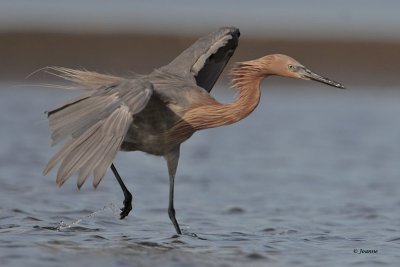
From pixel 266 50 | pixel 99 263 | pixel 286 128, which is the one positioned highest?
pixel 266 50

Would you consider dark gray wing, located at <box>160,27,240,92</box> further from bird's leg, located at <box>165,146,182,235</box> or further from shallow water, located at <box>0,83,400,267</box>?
shallow water, located at <box>0,83,400,267</box>

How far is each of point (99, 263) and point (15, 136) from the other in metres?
7.43

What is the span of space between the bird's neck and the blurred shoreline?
1112 cm

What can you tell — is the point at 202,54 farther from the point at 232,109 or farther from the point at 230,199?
the point at 230,199

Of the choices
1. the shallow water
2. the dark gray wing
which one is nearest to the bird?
the dark gray wing

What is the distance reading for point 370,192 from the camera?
11500 millimetres

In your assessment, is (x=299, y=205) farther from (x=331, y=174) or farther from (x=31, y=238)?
(x=31, y=238)

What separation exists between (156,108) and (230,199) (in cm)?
255

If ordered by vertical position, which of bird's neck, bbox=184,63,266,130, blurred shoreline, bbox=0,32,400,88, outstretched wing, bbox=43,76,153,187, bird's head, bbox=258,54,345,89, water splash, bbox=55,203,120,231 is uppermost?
blurred shoreline, bbox=0,32,400,88

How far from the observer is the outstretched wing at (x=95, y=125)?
7.33 m

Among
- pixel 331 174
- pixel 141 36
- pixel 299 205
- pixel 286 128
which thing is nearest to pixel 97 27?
pixel 141 36

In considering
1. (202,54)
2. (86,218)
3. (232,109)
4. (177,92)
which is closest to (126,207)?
(86,218)

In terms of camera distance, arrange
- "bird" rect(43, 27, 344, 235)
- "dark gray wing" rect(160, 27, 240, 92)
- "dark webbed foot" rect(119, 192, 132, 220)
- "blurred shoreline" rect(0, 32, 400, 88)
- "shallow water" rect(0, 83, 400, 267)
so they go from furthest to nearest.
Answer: "blurred shoreline" rect(0, 32, 400, 88) < "dark gray wing" rect(160, 27, 240, 92) < "dark webbed foot" rect(119, 192, 132, 220) < "shallow water" rect(0, 83, 400, 267) < "bird" rect(43, 27, 344, 235)

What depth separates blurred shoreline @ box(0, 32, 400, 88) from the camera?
2086cm
